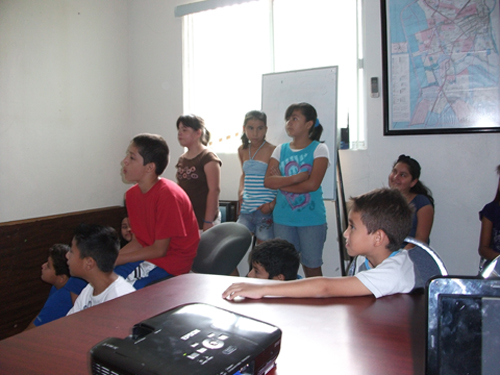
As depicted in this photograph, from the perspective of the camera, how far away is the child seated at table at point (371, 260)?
1030 millimetres

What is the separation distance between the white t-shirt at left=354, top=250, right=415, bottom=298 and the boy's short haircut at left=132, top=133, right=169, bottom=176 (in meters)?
1.31

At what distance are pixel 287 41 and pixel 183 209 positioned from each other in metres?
2.16

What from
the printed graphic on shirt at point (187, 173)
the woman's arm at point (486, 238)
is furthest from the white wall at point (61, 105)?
the woman's arm at point (486, 238)

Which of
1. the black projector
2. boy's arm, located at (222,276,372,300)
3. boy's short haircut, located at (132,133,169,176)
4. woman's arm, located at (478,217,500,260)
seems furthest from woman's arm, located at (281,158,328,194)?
the black projector

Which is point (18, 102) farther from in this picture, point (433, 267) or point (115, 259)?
point (433, 267)

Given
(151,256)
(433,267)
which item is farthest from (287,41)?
(433,267)

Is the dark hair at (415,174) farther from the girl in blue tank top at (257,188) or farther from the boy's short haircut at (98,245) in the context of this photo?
the boy's short haircut at (98,245)

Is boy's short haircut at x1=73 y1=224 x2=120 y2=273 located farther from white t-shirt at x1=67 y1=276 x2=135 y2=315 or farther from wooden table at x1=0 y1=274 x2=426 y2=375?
wooden table at x1=0 y1=274 x2=426 y2=375

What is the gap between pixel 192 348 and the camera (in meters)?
0.59

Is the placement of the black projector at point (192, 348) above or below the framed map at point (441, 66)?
below

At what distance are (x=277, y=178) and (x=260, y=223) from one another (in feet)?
1.45

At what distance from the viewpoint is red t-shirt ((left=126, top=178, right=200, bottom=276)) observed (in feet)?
6.23

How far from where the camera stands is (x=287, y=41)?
3.53 metres

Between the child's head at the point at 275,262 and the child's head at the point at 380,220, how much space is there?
715 millimetres
